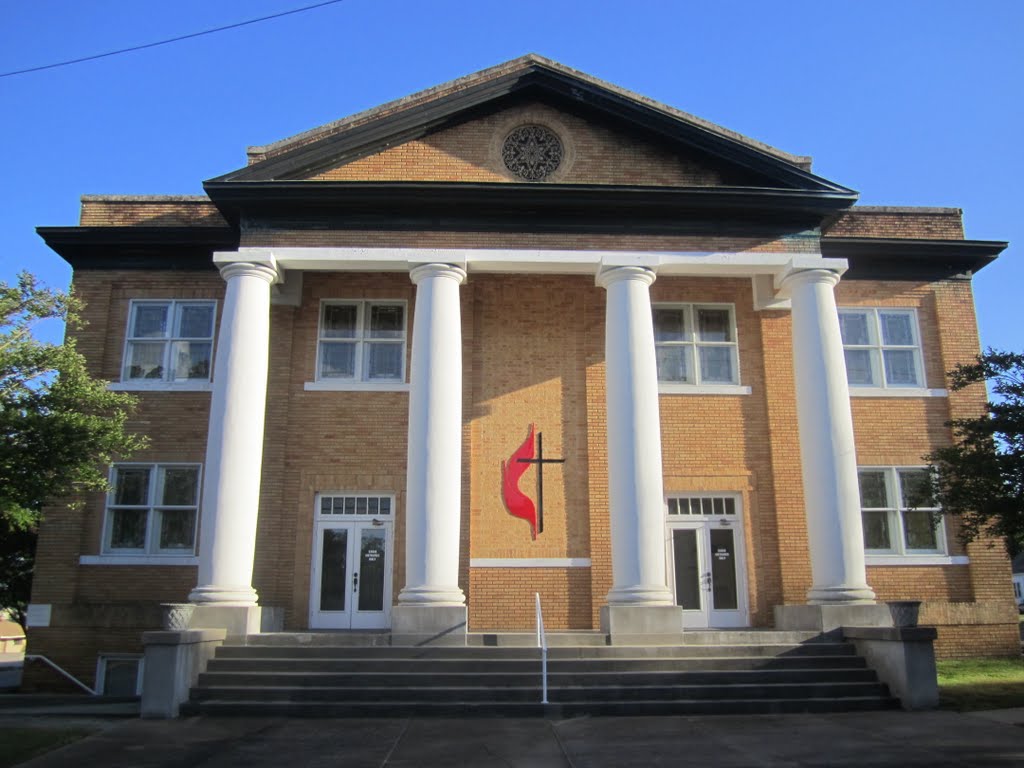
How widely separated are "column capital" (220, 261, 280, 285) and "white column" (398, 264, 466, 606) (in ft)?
8.70

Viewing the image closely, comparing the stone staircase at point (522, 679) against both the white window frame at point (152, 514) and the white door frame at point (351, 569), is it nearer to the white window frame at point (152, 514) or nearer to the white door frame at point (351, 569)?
the white door frame at point (351, 569)

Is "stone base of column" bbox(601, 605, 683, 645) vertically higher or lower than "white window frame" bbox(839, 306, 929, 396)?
lower

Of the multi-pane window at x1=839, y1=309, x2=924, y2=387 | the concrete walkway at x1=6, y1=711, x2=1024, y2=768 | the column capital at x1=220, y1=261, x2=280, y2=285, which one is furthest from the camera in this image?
the multi-pane window at x1=839, y1=309, x2=924, y2=387

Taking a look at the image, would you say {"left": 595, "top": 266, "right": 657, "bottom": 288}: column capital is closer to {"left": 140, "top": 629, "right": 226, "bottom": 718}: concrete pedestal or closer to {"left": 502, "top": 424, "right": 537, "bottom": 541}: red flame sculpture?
{"left": 502, "top": 424, "right": 537, "bottom": 541}: red flame sculpture

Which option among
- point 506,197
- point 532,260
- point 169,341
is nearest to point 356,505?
point 169,341

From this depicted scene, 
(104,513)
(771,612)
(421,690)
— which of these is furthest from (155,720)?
(771,612)

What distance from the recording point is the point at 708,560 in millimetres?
17047

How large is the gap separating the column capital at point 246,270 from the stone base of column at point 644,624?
27.3 feet

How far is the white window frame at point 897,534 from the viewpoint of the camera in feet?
56.0

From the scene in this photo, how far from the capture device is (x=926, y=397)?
709 inches

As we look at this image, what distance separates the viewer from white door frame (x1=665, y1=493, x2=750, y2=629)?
16.7m

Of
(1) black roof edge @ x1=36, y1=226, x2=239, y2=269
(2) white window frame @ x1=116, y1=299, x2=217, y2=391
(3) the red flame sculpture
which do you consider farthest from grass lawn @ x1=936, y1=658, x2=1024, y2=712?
(1) black roof edge @ x1=36, y1=226, x2=239, y2=269

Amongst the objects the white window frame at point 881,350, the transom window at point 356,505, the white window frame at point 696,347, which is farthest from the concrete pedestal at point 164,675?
the white window frame at point 881,350

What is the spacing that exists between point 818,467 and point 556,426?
5.04 meters
